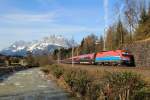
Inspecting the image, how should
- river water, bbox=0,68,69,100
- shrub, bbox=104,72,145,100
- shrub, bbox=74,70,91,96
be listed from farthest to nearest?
river water, bbox=0,68,69,100 → shrub, bbox=74,70,91,96 → shrub, bbox=104,72,145,100

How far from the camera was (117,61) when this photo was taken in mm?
59875

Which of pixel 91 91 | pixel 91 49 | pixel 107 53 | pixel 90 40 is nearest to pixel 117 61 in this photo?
pixel 107 53

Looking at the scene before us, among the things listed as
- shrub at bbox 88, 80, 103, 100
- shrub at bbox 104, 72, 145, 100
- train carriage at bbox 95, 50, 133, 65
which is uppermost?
train carriage at bbox 95, 50, 133, 65

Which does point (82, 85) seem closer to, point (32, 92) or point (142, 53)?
point (32, 92)

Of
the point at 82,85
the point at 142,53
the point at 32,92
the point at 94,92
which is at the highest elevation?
Result: the point at 142,53

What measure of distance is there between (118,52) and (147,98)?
1620 inches

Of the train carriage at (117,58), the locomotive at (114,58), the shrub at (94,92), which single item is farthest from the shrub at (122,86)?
the locomotive at (114,58)

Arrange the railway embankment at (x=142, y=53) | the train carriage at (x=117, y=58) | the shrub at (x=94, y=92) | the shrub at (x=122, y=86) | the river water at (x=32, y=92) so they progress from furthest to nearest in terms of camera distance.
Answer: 1. the train carriage at (x=117, y=58)
2. the railway embankment at (x=142, y=53)
3. the river water at (x=32, y=92)
4. the shrub at (x=94, y=92)
5. the shrub at (x=122, y=86)

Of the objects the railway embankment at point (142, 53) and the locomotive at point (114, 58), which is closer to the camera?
the railway embankment at point (142, 53)

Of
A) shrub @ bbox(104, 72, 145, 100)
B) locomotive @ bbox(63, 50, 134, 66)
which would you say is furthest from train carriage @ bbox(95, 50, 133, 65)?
shrub @ bbox(104, 72, 145, 100)

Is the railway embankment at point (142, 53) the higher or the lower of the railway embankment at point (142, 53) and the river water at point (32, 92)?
the higher

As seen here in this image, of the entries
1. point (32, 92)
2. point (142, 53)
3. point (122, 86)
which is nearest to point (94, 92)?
point (122, 86)

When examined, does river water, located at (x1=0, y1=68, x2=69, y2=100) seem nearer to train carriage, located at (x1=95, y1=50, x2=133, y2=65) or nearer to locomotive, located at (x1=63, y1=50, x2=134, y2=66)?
train carriage, located at (x1=95, y1=50, x2=133, y2=65)

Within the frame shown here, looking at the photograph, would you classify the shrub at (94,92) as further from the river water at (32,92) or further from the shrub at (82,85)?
the river water at (32,92)
